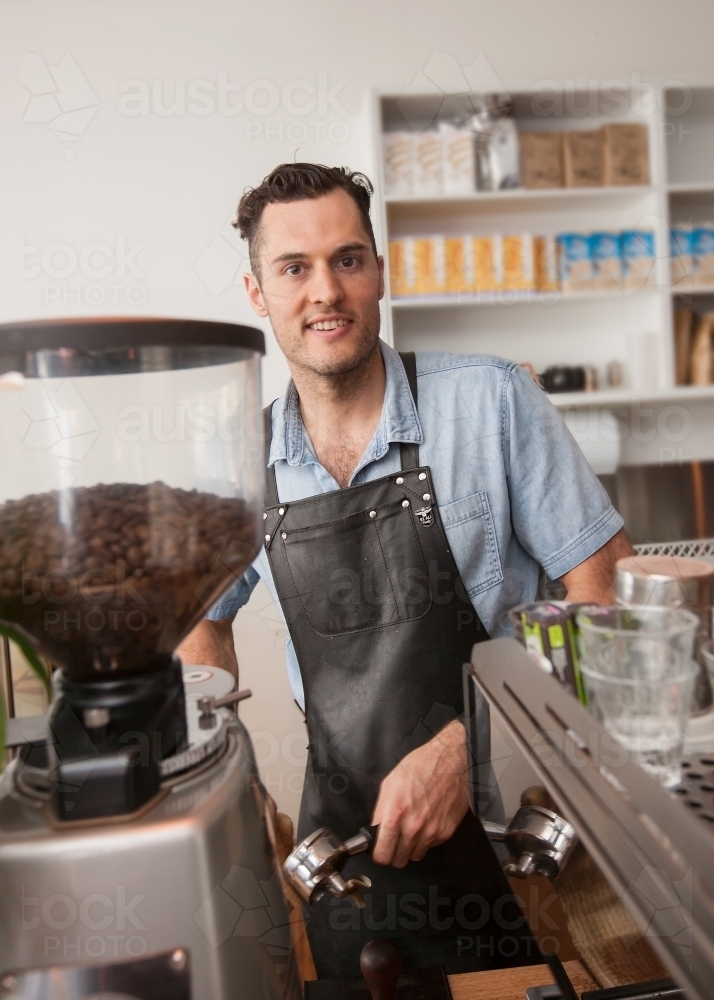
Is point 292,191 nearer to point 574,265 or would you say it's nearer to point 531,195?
point 531,195

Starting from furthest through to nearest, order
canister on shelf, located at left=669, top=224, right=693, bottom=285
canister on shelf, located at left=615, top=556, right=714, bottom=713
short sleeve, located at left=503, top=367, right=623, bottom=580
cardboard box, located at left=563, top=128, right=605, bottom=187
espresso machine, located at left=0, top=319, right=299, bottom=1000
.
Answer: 1. canister on shelf, located at left=669, top=224, right=693, bottom=285
2. cardboard box, located at left=563, top=128, right=605, bottom=187
3. short sleeve, located at left=503, top=367, right=623, bottom=580
4. canister on shelf, located at left=615, top=556, right=714, bottom=713
5. espresso machine, located at left=0, top=319, right=299, bottom=1000

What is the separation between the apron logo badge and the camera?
0.82 metres

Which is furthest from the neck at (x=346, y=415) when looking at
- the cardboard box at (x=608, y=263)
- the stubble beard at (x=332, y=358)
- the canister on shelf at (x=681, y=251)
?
the canister on shelf at (x=681, y=251)

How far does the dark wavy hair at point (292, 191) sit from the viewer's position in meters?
0.76

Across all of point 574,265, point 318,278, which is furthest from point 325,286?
point 574,265

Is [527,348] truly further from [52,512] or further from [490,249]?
[52,512]

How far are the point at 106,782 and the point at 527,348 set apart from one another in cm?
95

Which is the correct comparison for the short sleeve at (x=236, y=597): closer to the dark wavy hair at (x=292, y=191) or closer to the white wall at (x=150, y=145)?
the white wall at (x=150, y=145)

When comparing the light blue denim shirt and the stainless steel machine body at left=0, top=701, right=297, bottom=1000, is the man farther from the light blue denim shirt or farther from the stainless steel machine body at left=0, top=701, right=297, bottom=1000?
the stainless steel machine body at left=0, top=701, right=297, bottom=1000

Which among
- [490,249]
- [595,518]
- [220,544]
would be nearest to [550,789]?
[220,544]

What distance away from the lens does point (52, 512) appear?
380mm

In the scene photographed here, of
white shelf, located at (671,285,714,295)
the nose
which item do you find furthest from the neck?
white shelf, located at (671,285,714,295)

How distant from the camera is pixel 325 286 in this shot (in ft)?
2.33

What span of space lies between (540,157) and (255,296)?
2.62 feet
